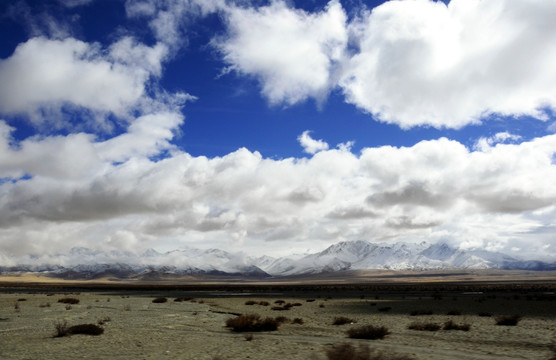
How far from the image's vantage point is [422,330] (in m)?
23.3

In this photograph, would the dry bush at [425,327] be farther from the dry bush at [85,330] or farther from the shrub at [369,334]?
the dry bush at [85,330]

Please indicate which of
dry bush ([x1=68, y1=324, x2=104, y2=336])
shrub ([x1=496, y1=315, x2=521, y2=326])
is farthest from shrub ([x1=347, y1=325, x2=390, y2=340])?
dry bush ([x1=68, y1=324, x2=104, y2=336])

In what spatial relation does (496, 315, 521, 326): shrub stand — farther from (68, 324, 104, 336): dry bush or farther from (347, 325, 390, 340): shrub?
(68, 324, 104, 336): dry bush

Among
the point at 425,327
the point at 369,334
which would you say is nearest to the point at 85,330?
the point at 369,334

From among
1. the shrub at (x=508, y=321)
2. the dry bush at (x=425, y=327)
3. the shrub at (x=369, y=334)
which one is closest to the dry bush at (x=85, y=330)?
the shrub at (x=369, y=334)

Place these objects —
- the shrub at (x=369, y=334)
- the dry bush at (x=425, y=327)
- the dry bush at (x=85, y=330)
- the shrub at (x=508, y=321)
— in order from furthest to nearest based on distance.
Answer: the shrub at (x=508, y=321) → the dry bush at (x=425, y=327) → the dry bush at (x=85, y=330) → the shrub at (x=369, y=334)

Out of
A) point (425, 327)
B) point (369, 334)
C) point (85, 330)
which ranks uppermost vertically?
point (369, 334)

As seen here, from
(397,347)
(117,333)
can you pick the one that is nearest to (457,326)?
(397,347)

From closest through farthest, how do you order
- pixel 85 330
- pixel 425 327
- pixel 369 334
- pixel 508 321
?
pixel 369 334 → pixel 85 330 → pixel 425 327 → pixel 508 321

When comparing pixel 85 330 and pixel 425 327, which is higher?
pixel 85 330

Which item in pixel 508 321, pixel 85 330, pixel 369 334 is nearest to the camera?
pixel 369 334

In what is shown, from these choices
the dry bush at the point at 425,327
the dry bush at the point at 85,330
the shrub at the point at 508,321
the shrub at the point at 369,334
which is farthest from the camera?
the shrub at the point at 508,321

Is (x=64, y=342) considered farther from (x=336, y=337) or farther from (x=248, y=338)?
(x=336, y=337)

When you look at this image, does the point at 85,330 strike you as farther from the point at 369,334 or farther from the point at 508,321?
the point at 508,321
